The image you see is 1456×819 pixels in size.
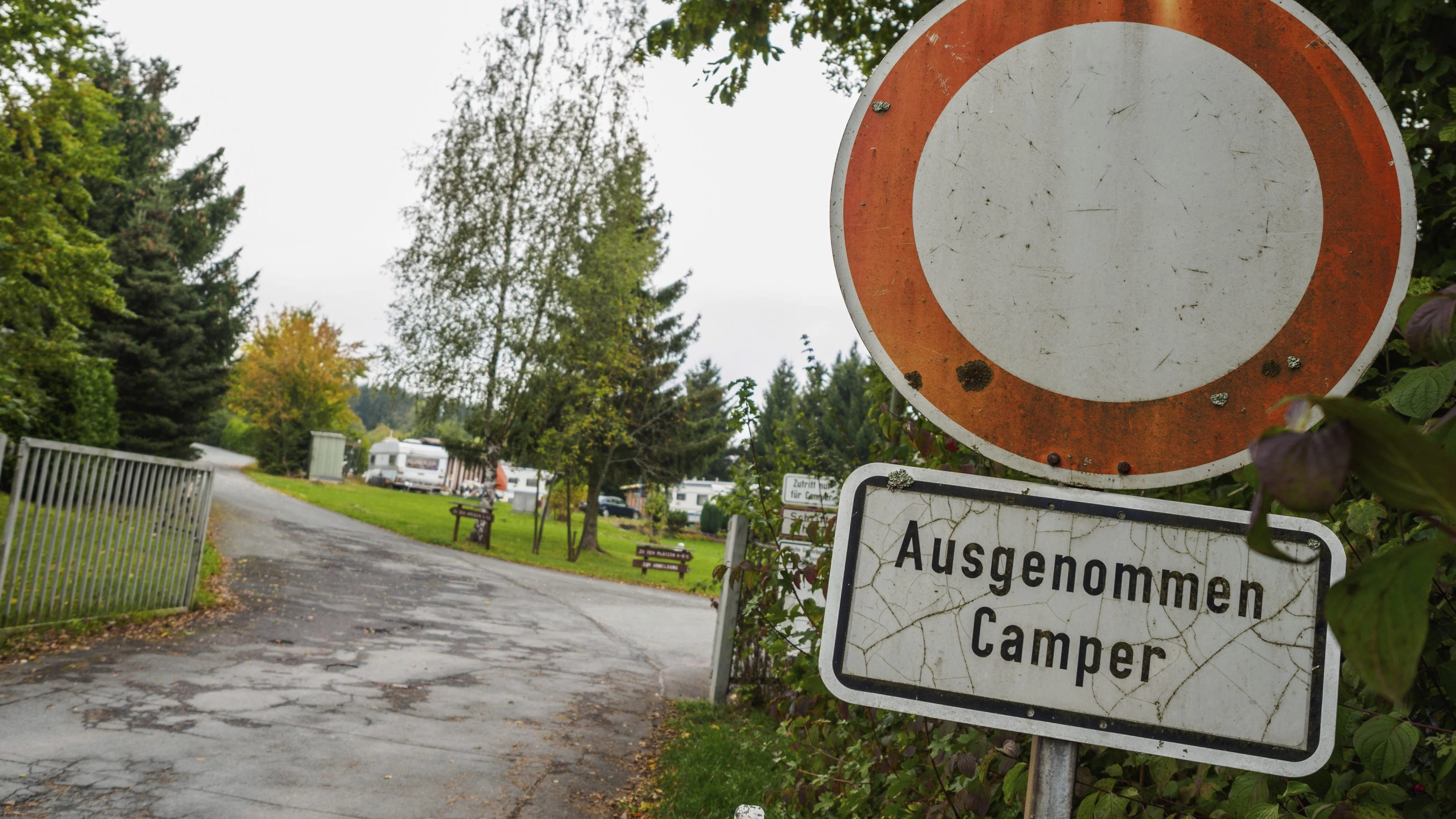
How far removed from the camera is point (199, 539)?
10.5 metres

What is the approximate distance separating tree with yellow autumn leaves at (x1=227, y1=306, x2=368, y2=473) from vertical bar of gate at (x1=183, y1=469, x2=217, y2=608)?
39471mm

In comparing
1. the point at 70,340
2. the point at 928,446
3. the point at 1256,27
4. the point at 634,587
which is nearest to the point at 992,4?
the point at 1256,27

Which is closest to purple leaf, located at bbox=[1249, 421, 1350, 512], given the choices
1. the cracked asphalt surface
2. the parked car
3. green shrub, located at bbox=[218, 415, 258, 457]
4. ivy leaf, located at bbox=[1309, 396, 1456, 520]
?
ivy leaf, located at bbox=[1309, 396, 1456, 520]

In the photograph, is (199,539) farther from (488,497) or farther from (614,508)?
(614,508)

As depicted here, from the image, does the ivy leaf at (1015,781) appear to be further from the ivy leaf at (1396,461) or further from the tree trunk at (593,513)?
the tree trunk at (593,513)

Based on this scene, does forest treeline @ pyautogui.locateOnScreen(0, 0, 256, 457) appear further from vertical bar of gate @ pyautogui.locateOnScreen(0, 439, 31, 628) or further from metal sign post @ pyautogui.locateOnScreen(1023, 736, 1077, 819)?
metal sign post @ pyautogui.locateOnScreen(1023, 736, 1077, 819)

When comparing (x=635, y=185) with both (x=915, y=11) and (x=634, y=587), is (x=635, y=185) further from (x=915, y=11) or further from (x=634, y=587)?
(x=915, y=11)

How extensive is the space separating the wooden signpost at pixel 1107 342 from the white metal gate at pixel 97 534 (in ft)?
28.2

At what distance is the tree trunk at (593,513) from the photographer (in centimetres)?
3045

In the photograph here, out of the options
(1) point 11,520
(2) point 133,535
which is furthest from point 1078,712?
(2) point 133,535

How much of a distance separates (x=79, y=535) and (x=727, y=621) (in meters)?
6.14

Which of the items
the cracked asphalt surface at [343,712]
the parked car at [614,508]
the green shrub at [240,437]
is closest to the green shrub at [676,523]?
the parked car at [614,508]

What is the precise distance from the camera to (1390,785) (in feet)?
4.94

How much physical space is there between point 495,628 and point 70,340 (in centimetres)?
803
